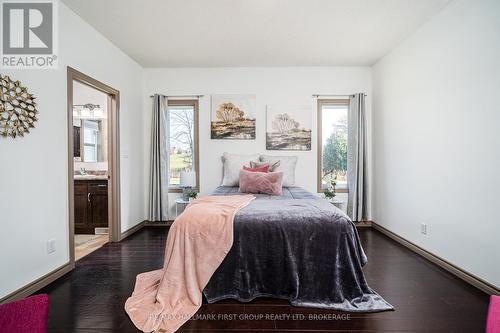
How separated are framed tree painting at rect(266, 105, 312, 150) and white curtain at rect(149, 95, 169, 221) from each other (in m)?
1.83

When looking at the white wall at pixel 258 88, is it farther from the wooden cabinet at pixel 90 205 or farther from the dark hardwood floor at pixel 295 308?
the dark hardwood floor at pixel 295 308

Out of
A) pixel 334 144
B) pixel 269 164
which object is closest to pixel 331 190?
pixel 334 144

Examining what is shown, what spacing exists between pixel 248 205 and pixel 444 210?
217cm

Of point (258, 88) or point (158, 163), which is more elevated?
point (258, 88)

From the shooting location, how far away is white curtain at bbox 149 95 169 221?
4.35 m

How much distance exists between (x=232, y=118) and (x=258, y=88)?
702 millimetres

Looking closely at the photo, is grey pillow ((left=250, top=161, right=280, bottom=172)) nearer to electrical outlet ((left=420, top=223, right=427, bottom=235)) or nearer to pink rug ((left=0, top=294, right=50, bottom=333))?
electrical outlet ((left=420, top=223, right=427, bottom=235))

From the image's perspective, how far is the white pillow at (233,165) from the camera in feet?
13.3

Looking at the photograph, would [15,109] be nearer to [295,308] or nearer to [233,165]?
[233,165]

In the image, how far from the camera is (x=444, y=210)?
9.00 feet

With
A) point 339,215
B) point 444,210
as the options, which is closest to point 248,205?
point 339,215

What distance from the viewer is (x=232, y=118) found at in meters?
4.45

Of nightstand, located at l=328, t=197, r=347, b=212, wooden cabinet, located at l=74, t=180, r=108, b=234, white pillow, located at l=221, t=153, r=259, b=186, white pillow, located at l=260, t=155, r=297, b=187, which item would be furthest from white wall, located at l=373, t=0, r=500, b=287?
wooden cabinet, located at l=74, t=180, r=108, b=234

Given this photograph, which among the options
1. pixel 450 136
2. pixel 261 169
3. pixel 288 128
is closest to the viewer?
pixel 450 136
